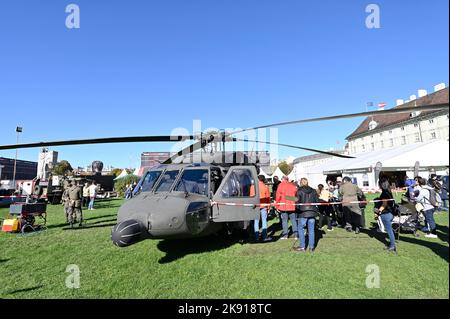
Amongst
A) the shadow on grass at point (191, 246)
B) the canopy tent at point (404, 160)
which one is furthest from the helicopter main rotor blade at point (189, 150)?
the canopy tent at point (404, 160)

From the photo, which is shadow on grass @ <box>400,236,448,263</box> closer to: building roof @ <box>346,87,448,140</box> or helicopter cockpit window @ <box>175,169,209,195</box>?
helicopter cockpit window @ <box>175,169,209,195</box>

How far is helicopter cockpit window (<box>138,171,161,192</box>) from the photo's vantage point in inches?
266

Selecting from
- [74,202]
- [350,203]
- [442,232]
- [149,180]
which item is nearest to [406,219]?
[442,232]

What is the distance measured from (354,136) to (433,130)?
83.0 feet

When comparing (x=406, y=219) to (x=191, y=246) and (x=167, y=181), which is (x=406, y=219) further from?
(x=167, y=181)

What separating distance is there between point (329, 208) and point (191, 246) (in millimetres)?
6335

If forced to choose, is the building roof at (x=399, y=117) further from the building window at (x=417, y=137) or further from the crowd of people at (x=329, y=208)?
the crowd of people at (x=329, y=208)

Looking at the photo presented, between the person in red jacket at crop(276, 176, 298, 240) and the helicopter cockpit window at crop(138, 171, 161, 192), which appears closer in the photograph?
the helicopter cockpit window at crop(138, 171, 161, 192)

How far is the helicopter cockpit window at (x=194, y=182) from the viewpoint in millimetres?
6484

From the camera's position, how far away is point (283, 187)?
823cm

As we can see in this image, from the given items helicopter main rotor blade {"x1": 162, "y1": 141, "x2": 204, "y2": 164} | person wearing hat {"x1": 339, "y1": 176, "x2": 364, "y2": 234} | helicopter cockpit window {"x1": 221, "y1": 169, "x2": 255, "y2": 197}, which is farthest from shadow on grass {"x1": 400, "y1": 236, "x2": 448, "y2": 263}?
helicopter main rotor blade {"x1": 162, "y1": 141, "x2": 204, "y2": 164}

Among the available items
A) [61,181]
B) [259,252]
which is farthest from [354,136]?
[259,252]

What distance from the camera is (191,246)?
7.20 meters
